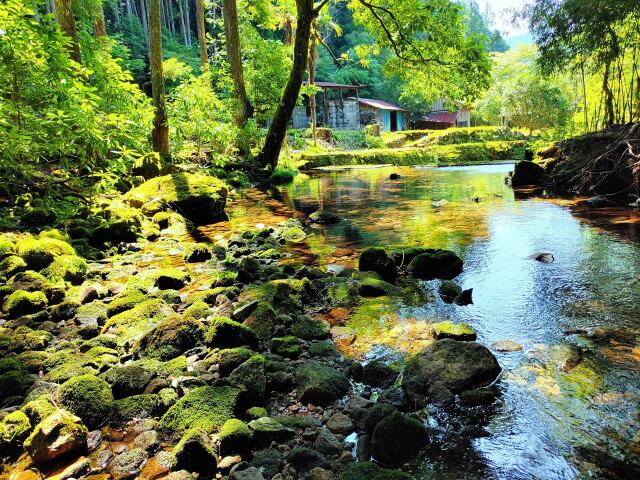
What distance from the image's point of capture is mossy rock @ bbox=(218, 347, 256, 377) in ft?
11.7

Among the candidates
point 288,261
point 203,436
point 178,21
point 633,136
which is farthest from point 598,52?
point 178,21

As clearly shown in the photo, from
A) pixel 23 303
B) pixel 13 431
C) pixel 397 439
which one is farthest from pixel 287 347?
pixel 23 303

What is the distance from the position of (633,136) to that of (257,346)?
12433mm

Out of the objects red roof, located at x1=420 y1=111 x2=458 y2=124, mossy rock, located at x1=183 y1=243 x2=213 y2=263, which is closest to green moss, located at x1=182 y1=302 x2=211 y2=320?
mossy rock, located at x1=183 y1=243 x2=213 y2=263

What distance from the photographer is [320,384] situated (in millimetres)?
3271

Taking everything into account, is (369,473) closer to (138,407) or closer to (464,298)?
(138,407)

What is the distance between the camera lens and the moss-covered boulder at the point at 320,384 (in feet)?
10.6

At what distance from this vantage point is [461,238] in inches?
319

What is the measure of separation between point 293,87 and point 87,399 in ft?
43.8

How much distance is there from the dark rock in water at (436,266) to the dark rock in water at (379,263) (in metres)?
0.34

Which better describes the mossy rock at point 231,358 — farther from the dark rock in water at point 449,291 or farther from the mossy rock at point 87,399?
the dark rock in water at point 449,291

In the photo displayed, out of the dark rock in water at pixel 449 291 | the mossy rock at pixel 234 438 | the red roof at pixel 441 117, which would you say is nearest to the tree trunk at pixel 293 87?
the dark rock in water at pixel 449 291

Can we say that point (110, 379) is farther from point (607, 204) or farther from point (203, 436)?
point (607, 204)

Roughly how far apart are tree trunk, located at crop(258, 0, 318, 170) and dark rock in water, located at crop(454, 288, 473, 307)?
1109 cm
